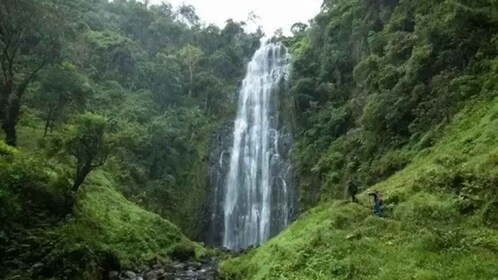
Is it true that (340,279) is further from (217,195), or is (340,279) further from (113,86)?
(113,86)

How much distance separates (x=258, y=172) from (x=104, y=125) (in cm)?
1778

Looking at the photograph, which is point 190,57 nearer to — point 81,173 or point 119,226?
point 119,226

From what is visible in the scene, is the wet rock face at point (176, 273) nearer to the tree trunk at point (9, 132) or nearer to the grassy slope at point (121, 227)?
the grassy slope at point (121, 227)

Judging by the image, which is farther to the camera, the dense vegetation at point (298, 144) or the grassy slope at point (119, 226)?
the grassy slope at point (119, 226)

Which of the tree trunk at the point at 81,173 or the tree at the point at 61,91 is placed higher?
the tree at the point at 61,91

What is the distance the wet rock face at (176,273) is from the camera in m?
17.4

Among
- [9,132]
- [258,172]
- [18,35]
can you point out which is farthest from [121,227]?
[258,172]

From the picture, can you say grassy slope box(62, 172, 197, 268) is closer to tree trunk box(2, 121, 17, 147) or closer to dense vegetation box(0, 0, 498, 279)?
dense vegetation box(0, 0, 498, 279)

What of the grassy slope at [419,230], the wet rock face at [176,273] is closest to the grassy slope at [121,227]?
the wet rock face at [176,273]

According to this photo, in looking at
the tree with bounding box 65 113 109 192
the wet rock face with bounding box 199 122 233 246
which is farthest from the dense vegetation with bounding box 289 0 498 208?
the tree with bounding box 65 113 109 192

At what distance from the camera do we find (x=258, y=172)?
35781 millimetres

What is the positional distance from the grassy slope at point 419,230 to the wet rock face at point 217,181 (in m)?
16.4

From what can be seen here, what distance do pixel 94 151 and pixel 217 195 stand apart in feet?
55.2

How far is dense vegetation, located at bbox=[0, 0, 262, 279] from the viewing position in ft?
51.3
